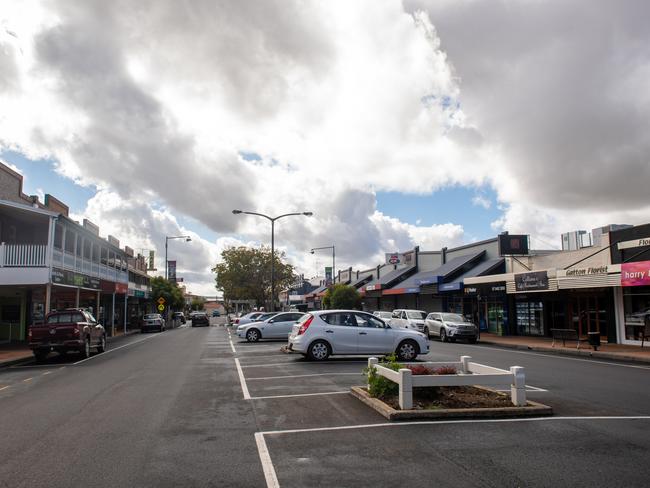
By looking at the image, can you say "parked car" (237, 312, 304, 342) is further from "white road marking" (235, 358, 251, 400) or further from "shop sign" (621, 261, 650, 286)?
"shop sign" (621, 261, 650, 286)

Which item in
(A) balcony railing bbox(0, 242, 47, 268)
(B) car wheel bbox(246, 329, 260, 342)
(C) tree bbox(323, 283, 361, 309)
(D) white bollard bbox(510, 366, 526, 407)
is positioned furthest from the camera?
(C) tree bbox(323, 283, 361, 309)

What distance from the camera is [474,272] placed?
116 feet

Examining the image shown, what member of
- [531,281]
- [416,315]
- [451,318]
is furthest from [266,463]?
[416,315]

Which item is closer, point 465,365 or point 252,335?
point 465,365

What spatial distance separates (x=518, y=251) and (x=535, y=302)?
3.36 meters

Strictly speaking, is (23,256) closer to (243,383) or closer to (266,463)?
(243,383)

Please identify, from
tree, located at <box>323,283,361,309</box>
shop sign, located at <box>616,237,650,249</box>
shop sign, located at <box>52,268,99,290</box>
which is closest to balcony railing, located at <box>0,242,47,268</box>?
shop sign, located at <box>52,268,99,290</box>

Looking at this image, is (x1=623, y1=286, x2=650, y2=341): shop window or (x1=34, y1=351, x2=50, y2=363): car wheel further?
(x1=623, y1=286, x2=650, y2=341): shop window

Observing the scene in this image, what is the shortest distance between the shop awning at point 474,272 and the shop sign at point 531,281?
4.88m

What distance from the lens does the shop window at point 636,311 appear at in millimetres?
22984

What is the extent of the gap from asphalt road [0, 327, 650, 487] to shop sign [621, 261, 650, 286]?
391 inches

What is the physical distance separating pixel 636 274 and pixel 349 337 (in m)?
12.4

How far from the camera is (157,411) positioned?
8883mm

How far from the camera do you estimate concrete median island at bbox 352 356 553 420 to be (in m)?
8.14
